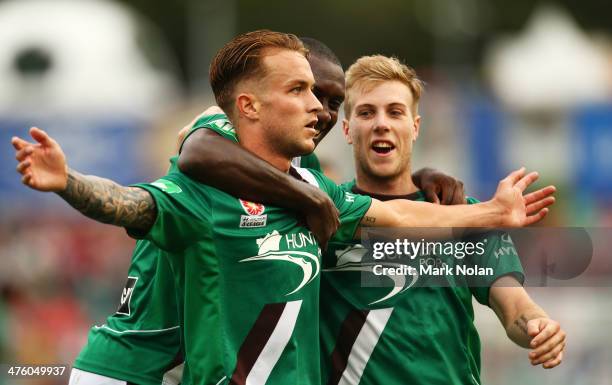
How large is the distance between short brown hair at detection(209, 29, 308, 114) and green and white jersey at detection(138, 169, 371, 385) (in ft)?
1.76

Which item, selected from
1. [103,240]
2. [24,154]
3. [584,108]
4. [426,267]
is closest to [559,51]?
[584,108]

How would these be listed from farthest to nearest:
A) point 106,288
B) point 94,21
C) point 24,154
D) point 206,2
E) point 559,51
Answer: point 206,2
point 94,21
point 559,51
point 106,288
point 24,154

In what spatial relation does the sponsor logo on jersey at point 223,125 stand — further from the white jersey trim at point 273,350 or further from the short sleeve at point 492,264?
the short sleeve at point 492,264

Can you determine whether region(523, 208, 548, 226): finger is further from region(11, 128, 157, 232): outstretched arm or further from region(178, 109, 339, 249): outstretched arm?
region(11, 128, 157, 232): outstretched arm

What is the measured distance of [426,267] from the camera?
6023 millimetres

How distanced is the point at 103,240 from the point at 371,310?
14031 mm

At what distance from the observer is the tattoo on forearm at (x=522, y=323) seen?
578cm

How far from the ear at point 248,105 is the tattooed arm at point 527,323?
1596mm

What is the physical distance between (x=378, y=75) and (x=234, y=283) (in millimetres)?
1786

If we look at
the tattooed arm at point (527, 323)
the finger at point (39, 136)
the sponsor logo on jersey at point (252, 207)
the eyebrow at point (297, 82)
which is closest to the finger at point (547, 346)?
the tattooed arm at point (527, 323)

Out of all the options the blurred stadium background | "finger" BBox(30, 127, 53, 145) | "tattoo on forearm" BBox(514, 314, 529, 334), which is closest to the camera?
"finger" BBox(30, 127, 53, 145)

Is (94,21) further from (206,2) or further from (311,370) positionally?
(311,370)

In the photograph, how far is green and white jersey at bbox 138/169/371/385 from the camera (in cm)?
509

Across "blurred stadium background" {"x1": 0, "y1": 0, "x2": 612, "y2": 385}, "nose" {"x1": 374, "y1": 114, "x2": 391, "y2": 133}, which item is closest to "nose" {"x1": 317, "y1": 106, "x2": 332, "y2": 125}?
"nose" {"x1": 374, "y1": 114, "x2": 391, "y2": 133}
